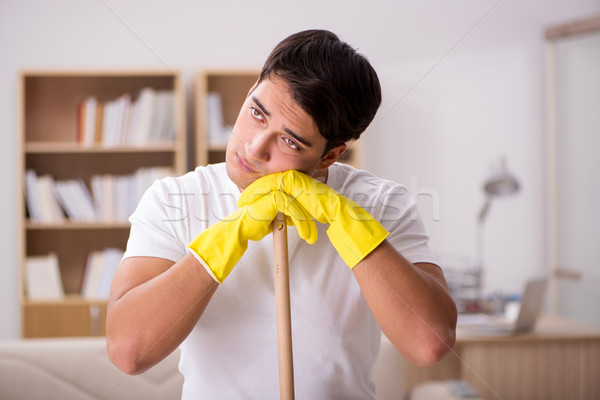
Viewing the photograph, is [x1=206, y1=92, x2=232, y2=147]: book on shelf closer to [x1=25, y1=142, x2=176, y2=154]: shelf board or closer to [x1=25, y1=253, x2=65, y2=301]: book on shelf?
[x1=25, y1=142, x2=176, y2=154]: shelf board

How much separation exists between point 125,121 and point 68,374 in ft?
4.69

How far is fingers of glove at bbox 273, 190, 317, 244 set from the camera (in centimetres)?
76

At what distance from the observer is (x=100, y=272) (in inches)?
104

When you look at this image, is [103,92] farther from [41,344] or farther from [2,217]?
[41,344]

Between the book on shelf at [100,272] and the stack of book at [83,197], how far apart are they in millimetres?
147

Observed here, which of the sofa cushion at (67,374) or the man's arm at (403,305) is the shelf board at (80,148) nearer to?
the sofa cushion at (67,374)

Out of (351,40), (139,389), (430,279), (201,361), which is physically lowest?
(139,389)

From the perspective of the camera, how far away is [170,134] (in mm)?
2682

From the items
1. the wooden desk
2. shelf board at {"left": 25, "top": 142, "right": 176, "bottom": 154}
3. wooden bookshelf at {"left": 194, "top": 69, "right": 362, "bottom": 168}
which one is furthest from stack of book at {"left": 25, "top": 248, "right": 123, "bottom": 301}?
the wooden desk

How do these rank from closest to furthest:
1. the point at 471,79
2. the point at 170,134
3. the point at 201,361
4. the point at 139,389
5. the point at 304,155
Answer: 1. the point at 304,155
2. the point at 201,361
3. the point at 139,389
4. the point at 170,134
5. the point at 471,79

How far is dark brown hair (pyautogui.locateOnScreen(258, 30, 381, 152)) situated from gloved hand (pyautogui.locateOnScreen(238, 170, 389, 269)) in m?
0.07

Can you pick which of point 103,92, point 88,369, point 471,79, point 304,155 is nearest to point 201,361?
point 304,155

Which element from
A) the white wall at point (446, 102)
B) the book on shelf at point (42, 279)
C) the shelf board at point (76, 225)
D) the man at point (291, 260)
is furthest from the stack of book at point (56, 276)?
the man at point (291, 260)

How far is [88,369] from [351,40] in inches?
39.0
